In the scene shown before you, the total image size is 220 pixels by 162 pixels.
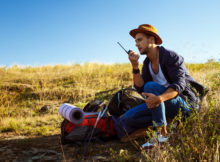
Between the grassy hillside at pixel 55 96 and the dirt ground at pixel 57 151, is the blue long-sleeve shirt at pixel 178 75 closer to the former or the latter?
the grassy hillside at pixel 55 96

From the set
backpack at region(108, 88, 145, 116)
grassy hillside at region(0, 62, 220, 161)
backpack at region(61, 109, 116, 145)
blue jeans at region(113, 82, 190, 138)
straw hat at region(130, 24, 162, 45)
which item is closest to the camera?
grassy hillside at region(0, 62, 220, 161)

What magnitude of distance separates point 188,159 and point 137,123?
1.33 m

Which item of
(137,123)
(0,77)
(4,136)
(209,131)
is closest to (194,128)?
(209,131)

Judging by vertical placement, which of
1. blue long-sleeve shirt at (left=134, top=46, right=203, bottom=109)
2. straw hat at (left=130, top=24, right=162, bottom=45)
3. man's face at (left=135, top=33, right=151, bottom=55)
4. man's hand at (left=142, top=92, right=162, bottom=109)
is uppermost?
straw hat at (left=130, top=24, right=162, bottom=45)

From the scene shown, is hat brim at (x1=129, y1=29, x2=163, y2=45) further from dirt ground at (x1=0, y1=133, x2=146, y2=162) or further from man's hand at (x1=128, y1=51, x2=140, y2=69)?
dirt ground at (x1=0, y1=133, x2=146, y2=162)

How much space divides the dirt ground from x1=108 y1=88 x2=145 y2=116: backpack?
0.57 metres

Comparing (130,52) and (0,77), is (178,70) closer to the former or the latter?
(130,52)

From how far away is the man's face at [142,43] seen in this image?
10.5 feet

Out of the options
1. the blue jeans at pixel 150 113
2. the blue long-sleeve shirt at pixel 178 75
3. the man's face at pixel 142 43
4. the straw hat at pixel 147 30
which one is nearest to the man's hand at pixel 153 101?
the blue jeans at pixel 150 113

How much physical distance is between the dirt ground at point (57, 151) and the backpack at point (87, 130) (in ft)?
0.37

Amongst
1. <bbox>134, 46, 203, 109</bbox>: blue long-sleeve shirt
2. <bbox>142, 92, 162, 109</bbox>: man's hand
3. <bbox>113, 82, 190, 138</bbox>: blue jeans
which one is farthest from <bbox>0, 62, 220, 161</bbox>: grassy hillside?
<bbox>142, 92, 162, 109</bbox>: man's hand

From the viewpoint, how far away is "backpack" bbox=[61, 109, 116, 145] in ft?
11.4

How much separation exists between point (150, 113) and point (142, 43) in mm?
1109

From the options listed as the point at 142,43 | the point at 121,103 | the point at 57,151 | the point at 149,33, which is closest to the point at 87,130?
the point at 57,151
